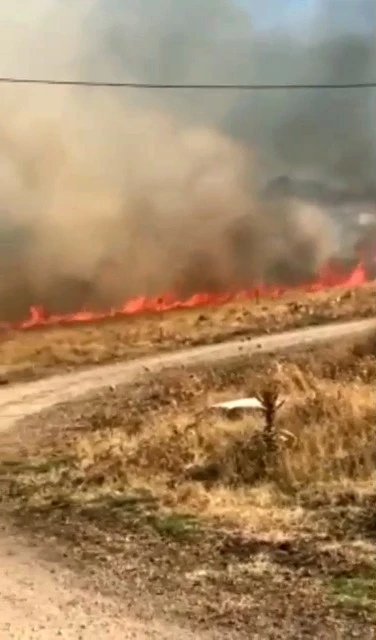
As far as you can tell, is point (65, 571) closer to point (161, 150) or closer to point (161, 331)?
point (161, 331)

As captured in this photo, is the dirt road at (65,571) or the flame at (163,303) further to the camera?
the flame at (163,303)

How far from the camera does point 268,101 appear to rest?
1.71m

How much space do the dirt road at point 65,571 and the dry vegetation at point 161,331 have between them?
0.07 ft

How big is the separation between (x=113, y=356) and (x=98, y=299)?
0.39 ft

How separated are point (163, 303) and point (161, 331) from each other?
0.05m

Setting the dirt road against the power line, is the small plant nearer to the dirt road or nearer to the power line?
the dirt road

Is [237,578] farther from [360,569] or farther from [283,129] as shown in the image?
[283,129]

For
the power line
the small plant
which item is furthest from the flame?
the power line

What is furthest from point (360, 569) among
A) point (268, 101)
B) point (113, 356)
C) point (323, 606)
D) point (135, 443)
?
point (268, 101)

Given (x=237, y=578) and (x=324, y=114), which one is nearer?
(x=237, y=578)

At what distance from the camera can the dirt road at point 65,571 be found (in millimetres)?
1428

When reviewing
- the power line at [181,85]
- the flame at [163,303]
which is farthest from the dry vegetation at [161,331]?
the power line at [181,85]

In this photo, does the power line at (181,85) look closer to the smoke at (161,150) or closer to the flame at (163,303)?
the smoke at (161,150)

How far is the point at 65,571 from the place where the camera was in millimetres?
1524
